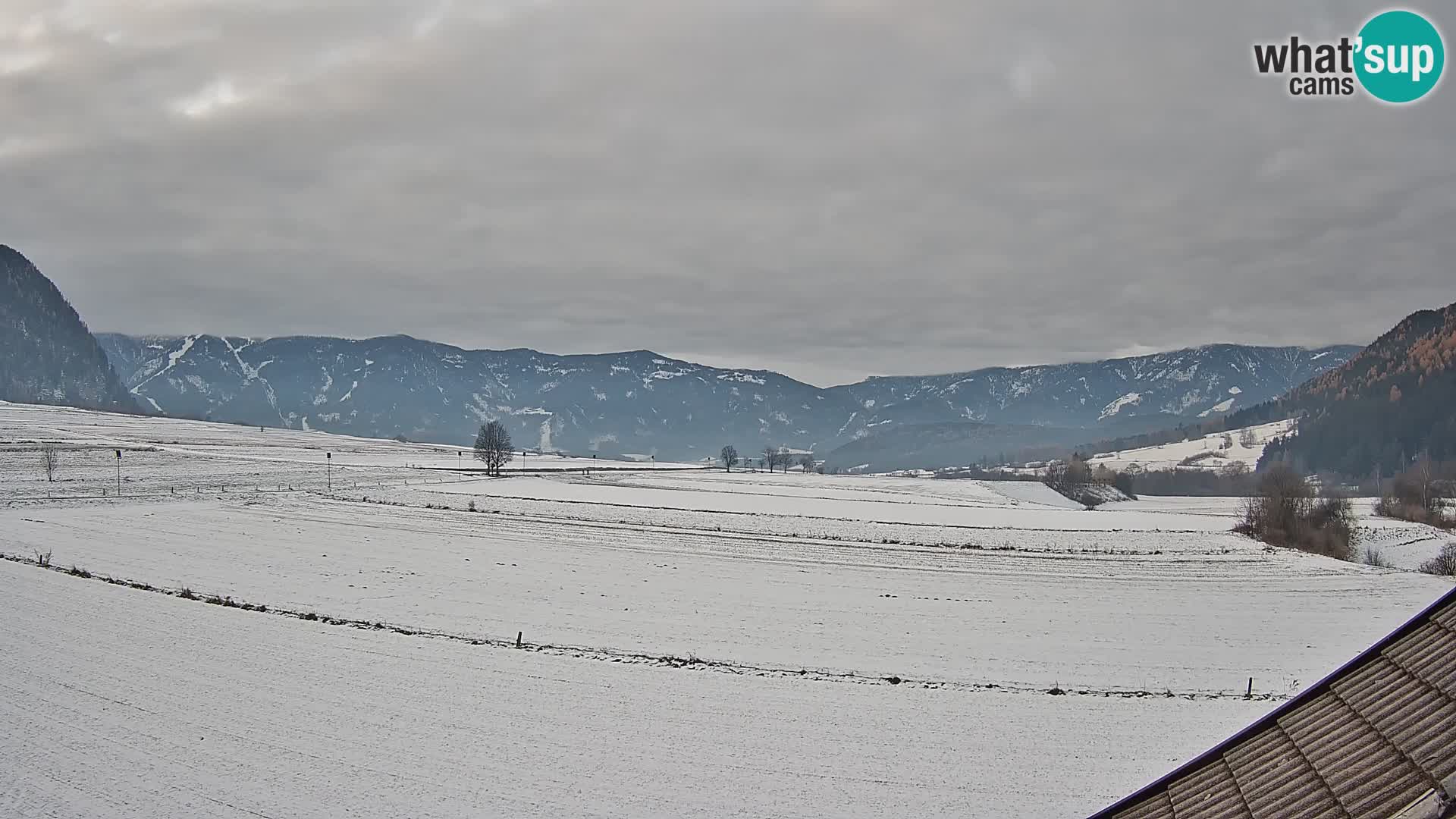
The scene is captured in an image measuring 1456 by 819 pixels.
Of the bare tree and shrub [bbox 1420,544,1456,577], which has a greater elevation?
the bare tree

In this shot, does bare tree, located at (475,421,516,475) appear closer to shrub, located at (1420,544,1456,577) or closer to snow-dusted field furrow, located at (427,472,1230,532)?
snow-dusted field furrow, located at (427,472,1230,532)

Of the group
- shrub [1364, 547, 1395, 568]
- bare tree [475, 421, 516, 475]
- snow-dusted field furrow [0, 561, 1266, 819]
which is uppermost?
bare tree [475, 421, 516, 475]

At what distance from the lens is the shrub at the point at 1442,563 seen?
54.3 meters

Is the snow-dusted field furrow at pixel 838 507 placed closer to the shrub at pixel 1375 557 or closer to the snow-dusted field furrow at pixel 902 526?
the snow-dusted field furrow at pixel 902 526

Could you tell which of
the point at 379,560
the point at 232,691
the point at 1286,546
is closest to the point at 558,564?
the point at 379,560

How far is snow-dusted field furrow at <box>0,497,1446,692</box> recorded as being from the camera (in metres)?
26.7

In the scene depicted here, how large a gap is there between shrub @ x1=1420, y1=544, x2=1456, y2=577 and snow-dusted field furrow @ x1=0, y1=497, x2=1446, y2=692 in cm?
921

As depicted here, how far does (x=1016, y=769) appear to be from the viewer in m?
16.1

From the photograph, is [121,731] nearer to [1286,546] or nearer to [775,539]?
[775,539]

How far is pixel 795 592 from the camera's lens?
38.0 meters

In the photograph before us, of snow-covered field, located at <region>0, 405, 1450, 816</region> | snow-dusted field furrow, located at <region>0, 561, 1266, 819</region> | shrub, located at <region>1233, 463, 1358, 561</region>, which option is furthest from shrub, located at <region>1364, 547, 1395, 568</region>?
snow-dusted field furrow, located at <region>0, 561, 1266, 819</region>

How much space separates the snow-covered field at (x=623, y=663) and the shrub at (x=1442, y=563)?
384 inches

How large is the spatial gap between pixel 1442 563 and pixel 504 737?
68.9 m

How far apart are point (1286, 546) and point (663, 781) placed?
6473 cm
